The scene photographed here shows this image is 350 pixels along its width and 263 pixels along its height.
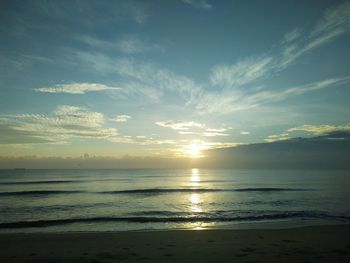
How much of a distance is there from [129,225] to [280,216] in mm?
12768

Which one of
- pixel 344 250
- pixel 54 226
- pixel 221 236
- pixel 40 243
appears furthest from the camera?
pixel 54 226

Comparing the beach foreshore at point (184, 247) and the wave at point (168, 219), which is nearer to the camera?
the beach foreshore at point (184, 247)

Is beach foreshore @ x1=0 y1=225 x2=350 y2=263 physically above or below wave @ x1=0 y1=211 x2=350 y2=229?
above

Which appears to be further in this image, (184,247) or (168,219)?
(168,219)

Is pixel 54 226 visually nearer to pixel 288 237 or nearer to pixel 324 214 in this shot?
pixel 288 237

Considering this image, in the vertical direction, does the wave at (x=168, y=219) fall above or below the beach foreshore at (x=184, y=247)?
below

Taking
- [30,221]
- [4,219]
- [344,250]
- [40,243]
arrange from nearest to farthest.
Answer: [344,250] → [40,243] → [30,221] → [4,219]

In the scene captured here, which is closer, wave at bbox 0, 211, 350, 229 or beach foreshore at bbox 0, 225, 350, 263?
beach foreshore at bbox 0, 225, 350, 263

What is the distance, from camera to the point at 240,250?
38.8 ft

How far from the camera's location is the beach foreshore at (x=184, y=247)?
35.4 feet

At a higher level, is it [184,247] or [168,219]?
[184,247]

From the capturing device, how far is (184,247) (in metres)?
12.6

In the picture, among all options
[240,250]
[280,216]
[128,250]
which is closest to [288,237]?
[240,250]

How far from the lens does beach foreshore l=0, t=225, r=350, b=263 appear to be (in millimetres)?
10781
